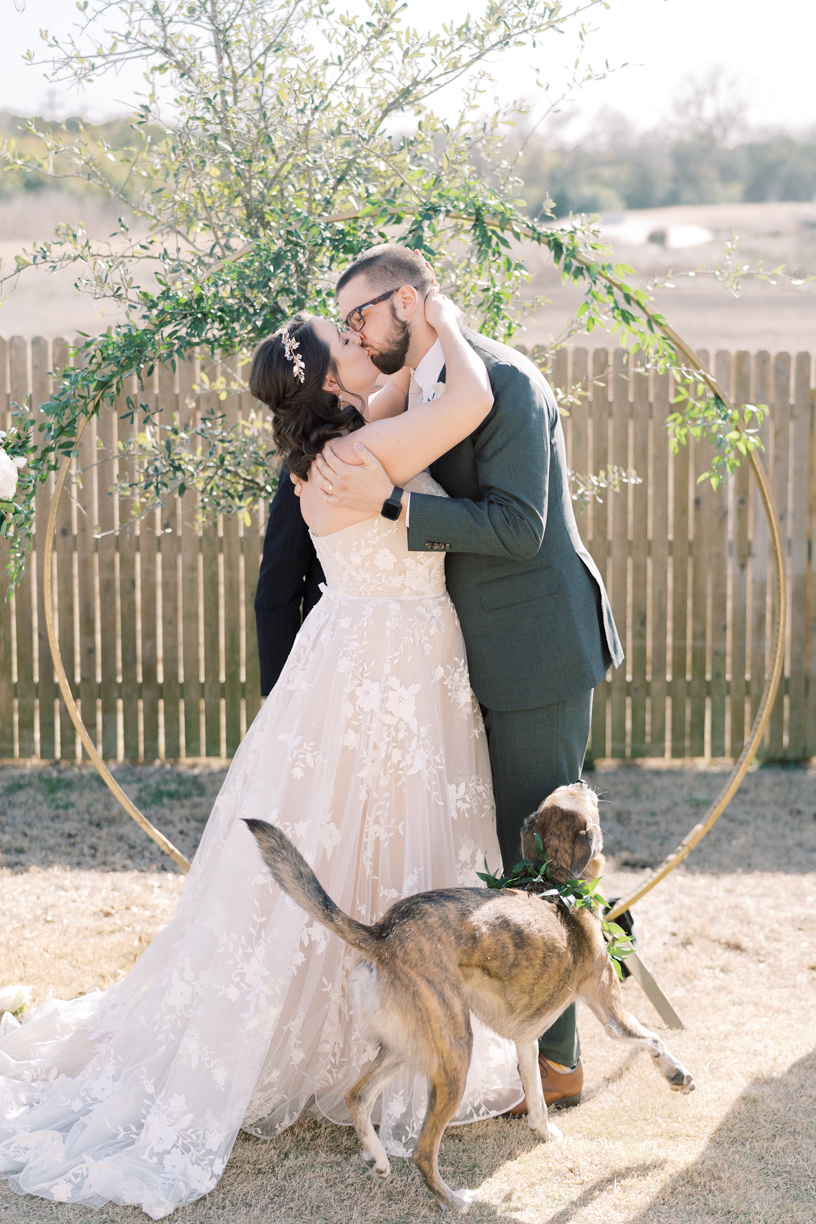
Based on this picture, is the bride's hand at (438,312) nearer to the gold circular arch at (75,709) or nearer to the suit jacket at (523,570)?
the suit jacket at (523,570)

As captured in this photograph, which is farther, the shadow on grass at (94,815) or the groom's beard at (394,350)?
the shadow on grass at (94,815)

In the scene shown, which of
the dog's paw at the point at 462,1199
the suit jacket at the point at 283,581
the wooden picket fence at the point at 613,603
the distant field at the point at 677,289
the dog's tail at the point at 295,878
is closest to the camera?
the dog's tail at the point at 295,878

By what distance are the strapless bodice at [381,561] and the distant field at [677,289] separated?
1237 cm

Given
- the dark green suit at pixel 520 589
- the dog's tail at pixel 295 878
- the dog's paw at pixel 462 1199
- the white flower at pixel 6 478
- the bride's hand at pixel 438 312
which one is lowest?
the dog's paw at pixel 462 1199

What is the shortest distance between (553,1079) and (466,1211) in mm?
574

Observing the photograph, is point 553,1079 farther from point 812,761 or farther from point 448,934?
point 812,761

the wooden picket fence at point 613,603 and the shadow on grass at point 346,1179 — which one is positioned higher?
the wooden picket fence at point 613,603

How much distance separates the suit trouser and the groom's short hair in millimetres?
1152

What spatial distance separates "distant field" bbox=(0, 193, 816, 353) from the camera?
703 inches

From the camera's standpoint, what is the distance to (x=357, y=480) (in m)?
2.64

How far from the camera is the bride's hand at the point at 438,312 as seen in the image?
2730 mm

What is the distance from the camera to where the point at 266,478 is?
4.15 meters

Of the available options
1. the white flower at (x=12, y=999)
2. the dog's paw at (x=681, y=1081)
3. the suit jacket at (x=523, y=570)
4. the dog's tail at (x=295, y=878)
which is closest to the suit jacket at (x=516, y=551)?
the suit jacket at (x=523, y=570)

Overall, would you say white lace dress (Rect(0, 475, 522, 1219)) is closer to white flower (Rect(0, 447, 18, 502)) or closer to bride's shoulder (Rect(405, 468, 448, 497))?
bride's shoulder (Rect(405, 468, 448, 497))
